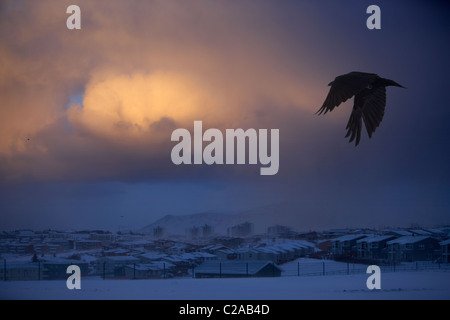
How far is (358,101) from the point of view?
362cm

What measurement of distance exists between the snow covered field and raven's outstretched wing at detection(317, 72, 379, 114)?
2895 mm

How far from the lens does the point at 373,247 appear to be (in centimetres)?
656

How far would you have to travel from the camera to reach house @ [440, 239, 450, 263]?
6.38 m

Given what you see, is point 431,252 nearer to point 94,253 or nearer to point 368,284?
point 368,284

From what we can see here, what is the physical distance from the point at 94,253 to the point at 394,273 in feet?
12.7

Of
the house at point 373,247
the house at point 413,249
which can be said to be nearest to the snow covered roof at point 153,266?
the house at point 373,247

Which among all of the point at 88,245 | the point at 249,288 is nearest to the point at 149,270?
the point at 88,245

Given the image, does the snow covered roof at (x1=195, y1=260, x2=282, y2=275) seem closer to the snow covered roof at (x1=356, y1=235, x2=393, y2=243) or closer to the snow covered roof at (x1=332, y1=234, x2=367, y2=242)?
the snow covered roof at (x1=332, y1=234, x2=367, y2=242)

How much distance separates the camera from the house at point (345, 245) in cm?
648

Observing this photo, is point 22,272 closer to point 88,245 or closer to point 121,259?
point 88,245

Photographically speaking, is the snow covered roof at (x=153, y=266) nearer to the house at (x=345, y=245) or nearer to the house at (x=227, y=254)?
the house at (x=227, y=254)

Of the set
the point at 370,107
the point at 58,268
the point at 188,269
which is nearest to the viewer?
the point at 370,107

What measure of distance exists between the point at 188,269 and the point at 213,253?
15.7 inches
